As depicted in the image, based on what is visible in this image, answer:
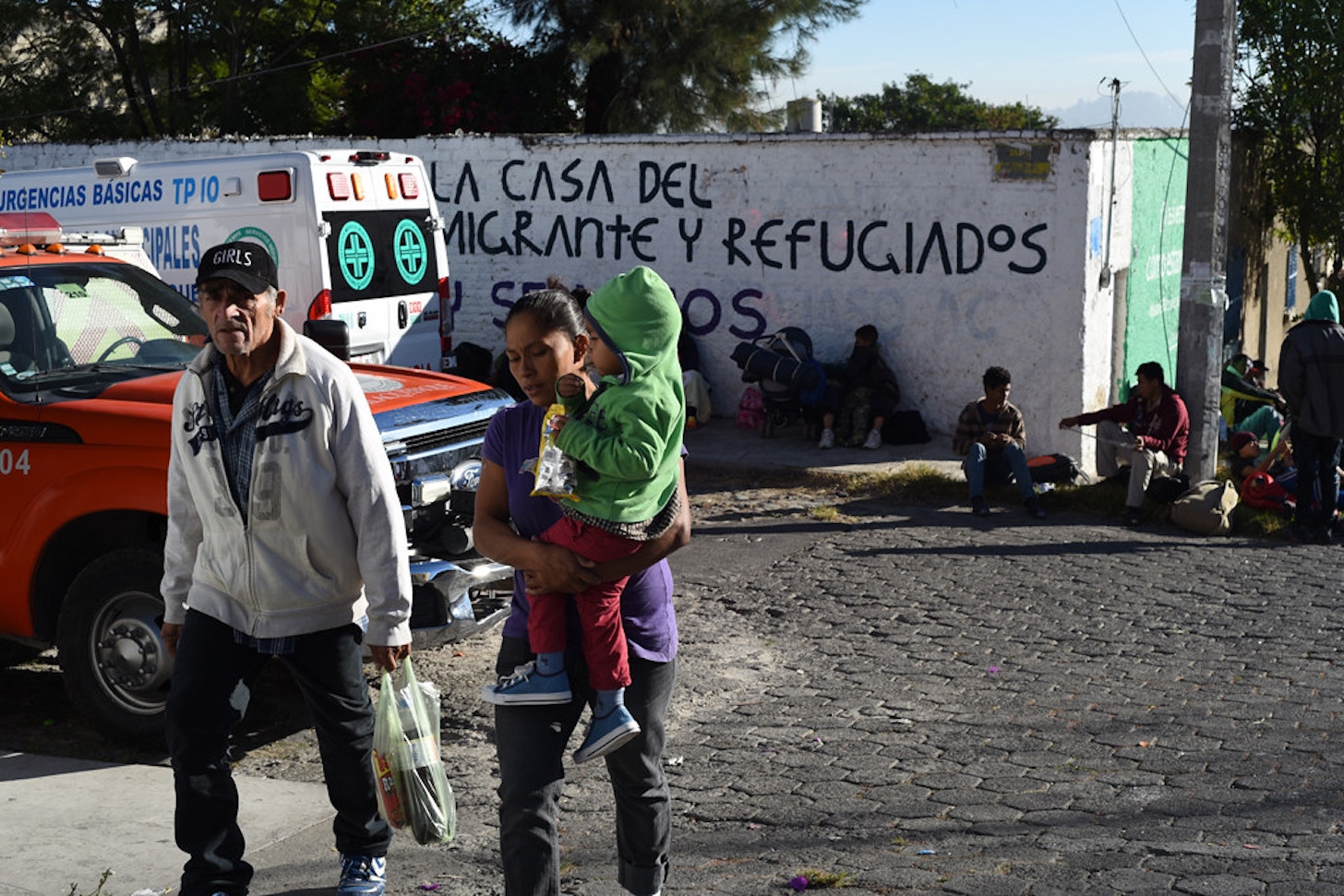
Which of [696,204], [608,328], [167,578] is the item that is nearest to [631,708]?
[608,328]

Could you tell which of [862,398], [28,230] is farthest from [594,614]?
[862,398]

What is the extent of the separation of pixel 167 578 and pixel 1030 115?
2235 inches

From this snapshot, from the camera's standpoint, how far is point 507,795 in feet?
11.5

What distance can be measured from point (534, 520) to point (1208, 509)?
24.8ft

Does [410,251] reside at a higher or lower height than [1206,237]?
lower

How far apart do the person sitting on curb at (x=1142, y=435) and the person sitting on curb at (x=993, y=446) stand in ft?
1.72

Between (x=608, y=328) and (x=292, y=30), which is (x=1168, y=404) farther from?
(x=292, y=30)

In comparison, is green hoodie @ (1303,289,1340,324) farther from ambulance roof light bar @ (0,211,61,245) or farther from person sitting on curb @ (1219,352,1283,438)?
ambulance roof light bar @ (0,211,61,245)

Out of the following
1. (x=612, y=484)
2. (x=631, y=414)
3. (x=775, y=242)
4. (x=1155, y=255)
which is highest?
(x=775, y=242)

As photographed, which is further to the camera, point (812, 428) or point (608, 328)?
point (812, 428)

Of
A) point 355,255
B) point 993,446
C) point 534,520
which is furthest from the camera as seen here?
point 993,446

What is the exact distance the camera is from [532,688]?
3.53 metres

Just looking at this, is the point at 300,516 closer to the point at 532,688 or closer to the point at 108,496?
the point at 532,688

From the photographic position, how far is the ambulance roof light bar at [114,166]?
9.75 metres
